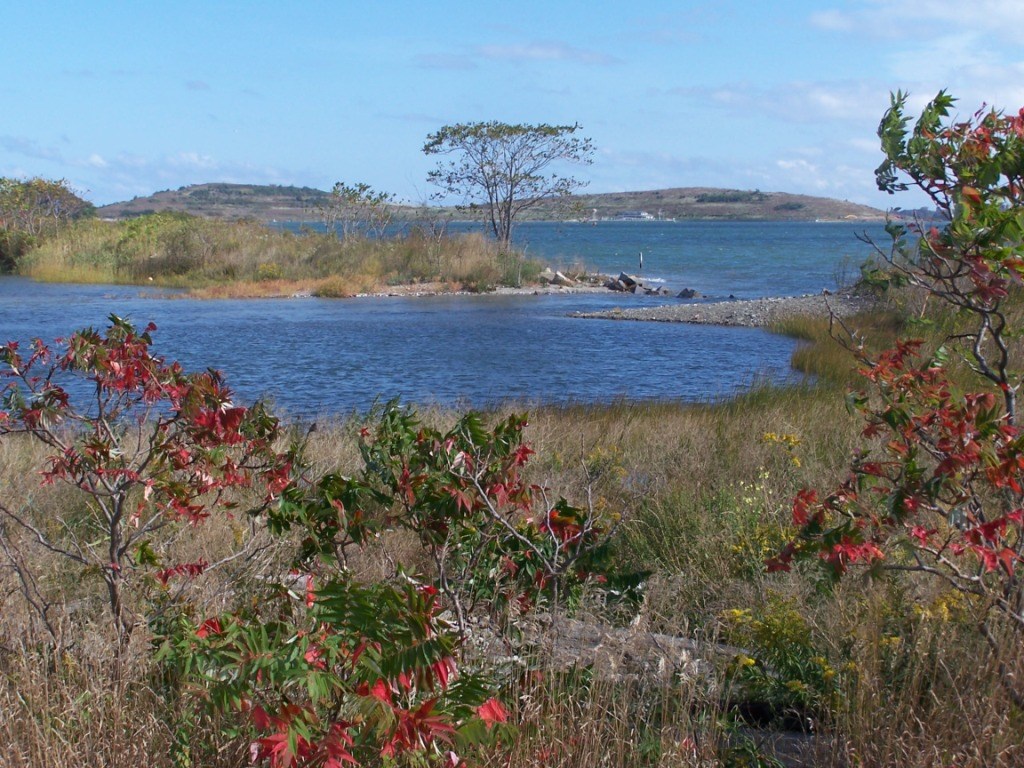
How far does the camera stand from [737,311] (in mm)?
27922

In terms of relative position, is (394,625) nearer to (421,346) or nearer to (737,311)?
(421,346)

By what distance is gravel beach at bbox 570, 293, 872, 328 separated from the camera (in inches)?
1014

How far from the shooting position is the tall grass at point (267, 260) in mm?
36625

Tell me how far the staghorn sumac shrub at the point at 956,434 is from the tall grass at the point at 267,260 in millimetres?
31556

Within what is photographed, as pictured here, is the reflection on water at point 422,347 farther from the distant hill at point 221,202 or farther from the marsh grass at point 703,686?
the distant hill at point 221,202

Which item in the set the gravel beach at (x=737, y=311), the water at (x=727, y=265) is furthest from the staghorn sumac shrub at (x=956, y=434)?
the water at (x=727, y=265)

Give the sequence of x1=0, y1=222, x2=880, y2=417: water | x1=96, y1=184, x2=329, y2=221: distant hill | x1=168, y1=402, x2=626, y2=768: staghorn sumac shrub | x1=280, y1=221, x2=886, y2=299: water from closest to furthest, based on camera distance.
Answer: x1=168, y1=402, x2=626, y2=768: staghorn sumac shrub < x1=0, y1=222, x2=880, y2=417: water < x1=280, y1=221, x2=886, y2=299: water < x1=96, y1=184, x2=329, y2=221: distant hill

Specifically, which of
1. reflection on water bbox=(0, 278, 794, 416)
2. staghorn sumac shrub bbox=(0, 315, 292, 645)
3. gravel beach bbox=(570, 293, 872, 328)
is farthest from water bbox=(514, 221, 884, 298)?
staghorn sumac shrub bbox=(0, 315, 292, 645)

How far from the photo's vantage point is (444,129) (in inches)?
1535

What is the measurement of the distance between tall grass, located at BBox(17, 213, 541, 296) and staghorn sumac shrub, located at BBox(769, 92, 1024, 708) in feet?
104

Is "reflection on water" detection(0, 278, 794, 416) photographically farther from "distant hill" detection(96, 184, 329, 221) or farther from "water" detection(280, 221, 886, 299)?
"distant hill" detection(96, 184, 329, 221)

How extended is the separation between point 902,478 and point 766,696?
877mm

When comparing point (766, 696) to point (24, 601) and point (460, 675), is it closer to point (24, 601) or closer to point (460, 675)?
point (460, 675)

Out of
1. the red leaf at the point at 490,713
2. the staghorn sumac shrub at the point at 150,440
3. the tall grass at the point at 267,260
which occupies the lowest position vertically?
the red leaf at the point at 490,713
